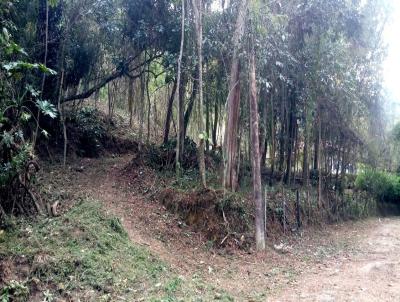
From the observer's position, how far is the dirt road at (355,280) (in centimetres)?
554

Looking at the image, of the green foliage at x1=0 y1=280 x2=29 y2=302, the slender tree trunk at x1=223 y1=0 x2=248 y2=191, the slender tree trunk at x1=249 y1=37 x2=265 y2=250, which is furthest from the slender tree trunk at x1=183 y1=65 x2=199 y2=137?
the green foliage at x1=0 y1=280 x2=29 y2=302

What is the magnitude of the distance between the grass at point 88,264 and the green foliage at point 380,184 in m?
11.2

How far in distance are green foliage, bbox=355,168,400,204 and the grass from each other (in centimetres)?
1123

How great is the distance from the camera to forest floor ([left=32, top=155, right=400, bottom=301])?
5890 mm

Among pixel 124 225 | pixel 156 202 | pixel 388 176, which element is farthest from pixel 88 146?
pixel 388 176

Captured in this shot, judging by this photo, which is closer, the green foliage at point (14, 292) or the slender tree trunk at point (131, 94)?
the green foliage at point (14, 292)

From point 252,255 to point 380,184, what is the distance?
10.3m

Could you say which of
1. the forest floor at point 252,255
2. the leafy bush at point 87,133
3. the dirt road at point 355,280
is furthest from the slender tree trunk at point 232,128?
the leafy bush at point 87,133

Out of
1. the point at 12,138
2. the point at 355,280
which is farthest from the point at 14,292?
the point at 355,280

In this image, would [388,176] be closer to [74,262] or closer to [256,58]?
[256,58]

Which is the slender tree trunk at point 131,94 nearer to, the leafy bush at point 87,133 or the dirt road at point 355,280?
the leafy bush at point 87,133

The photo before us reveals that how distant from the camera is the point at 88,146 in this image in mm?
11500

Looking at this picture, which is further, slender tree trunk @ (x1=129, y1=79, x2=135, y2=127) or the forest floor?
slender tree trunk @ (x1=129, y1=79, x2=135, y2=127)

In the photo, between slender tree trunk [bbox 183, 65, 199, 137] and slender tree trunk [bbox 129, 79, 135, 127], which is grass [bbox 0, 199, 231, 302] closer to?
slender tree trunk [bbox 183, 65, 199, 137]
